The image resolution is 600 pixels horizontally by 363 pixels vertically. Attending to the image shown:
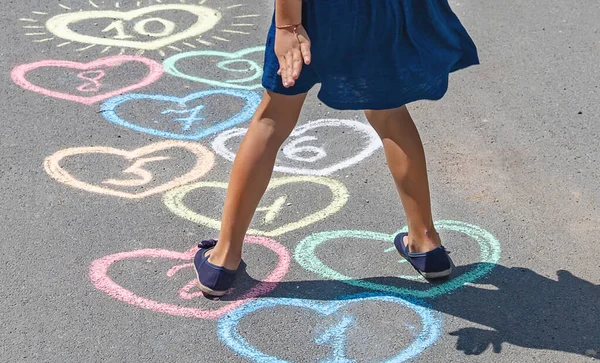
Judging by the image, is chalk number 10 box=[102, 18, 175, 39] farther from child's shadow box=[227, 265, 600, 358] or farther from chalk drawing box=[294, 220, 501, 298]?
child's shadow box=[227, 265, 600, 358]

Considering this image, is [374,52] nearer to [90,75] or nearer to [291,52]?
[291,52]

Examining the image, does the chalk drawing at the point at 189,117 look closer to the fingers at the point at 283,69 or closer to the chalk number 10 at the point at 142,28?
the chalk number 10 at the point at 142,28

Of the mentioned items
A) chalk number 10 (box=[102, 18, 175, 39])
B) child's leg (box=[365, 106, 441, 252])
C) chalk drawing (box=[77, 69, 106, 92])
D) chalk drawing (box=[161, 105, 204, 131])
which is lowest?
chalk drawing (box=[161, 105, 204, 131])

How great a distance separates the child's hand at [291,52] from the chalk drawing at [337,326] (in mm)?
812

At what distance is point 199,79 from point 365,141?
3.35 ft

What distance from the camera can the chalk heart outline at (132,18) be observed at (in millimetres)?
4797

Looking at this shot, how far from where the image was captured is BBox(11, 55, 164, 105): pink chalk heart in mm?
4242

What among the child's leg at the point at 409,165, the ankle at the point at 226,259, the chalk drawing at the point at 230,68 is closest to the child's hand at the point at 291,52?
the child's leg at the point at 409,165

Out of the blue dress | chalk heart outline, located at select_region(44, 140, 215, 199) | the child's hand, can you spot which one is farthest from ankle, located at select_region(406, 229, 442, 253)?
chalk heart outline, located at select_region(44, 140, 215, 199)

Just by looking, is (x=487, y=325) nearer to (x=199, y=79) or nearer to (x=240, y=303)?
(x=240, y=303)

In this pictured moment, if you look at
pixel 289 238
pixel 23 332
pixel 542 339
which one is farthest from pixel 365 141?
pixel 23 332

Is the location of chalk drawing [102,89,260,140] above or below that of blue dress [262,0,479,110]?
below

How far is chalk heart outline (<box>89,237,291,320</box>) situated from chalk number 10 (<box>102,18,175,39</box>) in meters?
2.05

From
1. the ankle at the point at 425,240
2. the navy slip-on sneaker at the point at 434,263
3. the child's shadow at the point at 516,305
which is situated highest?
the ankle at the point at 425,240
